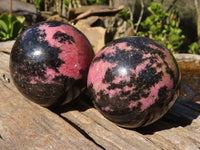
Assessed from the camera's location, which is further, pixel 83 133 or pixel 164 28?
pixel 164 28

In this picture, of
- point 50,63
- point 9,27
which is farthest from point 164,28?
point 50,63

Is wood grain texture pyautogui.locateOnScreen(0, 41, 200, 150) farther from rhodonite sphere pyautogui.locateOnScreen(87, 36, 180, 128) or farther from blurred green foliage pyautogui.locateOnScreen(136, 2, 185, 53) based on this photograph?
blurred green foliage pyautogui.locateOnScreen(136, 2, 185, 53)

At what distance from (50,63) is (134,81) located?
628 mm

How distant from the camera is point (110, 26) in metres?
6.86

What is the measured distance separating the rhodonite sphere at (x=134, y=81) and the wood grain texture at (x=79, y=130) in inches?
5.6

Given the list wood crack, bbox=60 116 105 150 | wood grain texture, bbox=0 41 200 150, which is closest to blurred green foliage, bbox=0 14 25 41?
wood grain texture, bbox=0 41 200 150

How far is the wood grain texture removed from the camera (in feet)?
5.33

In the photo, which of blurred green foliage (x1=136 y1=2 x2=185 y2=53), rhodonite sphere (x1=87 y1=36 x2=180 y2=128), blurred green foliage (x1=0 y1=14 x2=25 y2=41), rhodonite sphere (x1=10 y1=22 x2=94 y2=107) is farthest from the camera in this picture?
blurred green foliage (x1=136 y1=2 x2=185 y2=53)

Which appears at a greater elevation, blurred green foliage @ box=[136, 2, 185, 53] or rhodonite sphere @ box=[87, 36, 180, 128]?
rhodonite sphere @ box=[87, 36, 180, 128]

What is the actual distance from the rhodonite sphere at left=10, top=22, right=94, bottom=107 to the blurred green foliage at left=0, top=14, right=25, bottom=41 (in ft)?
11.4

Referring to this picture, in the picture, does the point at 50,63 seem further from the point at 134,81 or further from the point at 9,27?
the point at 9,27

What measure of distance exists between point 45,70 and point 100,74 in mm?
415

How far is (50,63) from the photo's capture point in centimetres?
179

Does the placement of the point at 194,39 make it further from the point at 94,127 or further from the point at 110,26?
the point at 94,127
